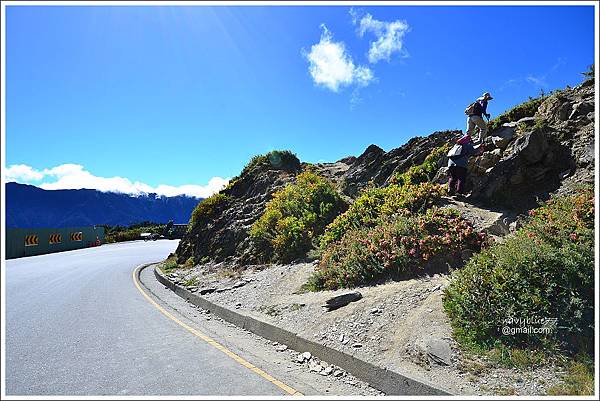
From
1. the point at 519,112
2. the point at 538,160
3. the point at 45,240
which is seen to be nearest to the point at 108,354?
the point at 538,160

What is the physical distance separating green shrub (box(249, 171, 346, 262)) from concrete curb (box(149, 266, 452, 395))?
13.4 feet

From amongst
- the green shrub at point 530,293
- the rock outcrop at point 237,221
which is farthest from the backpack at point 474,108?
the rock outcrop at point 237,221

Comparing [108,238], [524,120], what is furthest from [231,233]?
[108,238]

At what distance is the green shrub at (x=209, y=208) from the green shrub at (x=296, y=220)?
18.3 feet

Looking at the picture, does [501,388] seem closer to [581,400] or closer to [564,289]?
[581,400]

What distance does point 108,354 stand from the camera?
245 inches

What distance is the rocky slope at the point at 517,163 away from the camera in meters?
10.3

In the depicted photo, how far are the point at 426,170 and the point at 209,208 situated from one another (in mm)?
12234

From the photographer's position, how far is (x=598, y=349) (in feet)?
15.0

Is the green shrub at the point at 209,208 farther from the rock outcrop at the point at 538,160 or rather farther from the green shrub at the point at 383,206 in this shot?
the rock outcrop at the point at 538,160

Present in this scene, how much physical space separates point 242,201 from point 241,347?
45.5ft

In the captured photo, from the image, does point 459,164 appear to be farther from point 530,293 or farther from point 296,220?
point 530,293

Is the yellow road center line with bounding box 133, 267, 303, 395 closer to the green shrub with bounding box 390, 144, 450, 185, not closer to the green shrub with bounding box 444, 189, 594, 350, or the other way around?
the green shrub with bounding box 444, 189, 594, 350

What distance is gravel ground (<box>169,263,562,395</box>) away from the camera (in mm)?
4508
